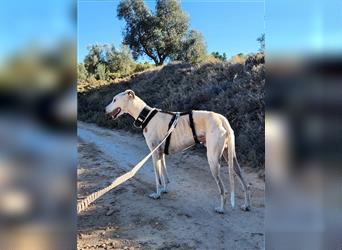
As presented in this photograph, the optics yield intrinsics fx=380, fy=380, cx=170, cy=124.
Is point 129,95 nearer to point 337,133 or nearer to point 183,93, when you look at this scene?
point 337,133

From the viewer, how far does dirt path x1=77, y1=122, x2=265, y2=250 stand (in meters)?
2.77

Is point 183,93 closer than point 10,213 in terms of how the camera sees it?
No

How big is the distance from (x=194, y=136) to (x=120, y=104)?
91 cm

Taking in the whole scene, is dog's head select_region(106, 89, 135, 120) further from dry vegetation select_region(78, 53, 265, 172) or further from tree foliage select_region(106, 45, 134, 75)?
tree foliage select_region(106, 45, 134, 75)

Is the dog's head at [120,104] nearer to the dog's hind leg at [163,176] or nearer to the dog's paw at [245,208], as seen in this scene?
the dog's hind leg at [163,176]

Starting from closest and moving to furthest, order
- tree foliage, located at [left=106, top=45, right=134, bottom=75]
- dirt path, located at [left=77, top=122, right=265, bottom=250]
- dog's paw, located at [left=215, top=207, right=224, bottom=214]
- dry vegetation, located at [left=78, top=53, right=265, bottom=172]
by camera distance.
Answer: dirt path, located at [left=77, top=122, right=265, bottom=250]
dog's paw, located at [left=215, top=207, right=224, bottom=214]
dry vegetation, located at [left=78, top=53, right=265, bottom=172]
tree foliage, located at [left=106, top=45, right=134, bottom=75]

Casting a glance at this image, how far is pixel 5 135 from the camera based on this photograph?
0.81 meters

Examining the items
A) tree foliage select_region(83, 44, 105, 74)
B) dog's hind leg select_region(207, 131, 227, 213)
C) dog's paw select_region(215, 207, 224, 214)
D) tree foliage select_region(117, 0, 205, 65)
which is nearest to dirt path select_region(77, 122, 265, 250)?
dog's paw select_region(215, 207, 224, 214)

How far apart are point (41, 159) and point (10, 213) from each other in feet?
0.45

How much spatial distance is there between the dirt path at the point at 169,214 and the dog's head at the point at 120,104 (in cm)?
80

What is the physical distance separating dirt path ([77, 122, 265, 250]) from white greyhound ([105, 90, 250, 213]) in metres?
0.18

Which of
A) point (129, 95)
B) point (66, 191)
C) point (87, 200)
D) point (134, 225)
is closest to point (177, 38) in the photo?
point (129, 95)

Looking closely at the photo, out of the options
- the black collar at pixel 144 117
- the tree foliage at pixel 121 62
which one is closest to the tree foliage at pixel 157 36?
the tree foliage at pixel 121 62

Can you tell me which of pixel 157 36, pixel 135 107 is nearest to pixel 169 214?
pixel 135 107
